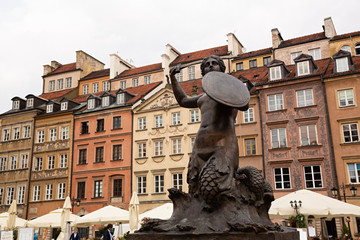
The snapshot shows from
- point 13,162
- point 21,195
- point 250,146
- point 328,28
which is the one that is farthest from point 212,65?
point 13,162

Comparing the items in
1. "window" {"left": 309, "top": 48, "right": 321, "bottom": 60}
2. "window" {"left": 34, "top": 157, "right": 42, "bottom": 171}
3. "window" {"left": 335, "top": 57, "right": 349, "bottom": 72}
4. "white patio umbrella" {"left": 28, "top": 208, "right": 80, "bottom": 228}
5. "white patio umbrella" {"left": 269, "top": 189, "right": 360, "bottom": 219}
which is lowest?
"white patio umbrella" {"left": 28, "top": 208, "right": 80, "bottom": 228}

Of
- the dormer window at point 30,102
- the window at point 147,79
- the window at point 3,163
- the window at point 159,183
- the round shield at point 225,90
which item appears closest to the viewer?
the round shield at point 225,90

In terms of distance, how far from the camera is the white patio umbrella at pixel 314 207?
12.6m

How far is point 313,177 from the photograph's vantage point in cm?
2478

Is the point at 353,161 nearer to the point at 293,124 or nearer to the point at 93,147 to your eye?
the point at 293,124

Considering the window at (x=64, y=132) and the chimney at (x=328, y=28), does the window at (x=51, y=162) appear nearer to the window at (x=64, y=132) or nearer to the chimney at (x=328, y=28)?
the window at (x=64, y=132)

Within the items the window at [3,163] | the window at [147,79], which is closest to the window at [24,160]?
the window at [3,163]

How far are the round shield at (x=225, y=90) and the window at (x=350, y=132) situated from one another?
2291 centimetres

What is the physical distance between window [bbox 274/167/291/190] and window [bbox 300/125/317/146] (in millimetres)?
2173

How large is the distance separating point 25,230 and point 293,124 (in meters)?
18.6

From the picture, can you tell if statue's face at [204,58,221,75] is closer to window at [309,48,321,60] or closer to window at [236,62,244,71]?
window at [309,48,321,60]

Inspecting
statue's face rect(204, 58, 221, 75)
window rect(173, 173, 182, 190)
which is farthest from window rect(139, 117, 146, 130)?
statue's face rect(204, 58, 221, 75)

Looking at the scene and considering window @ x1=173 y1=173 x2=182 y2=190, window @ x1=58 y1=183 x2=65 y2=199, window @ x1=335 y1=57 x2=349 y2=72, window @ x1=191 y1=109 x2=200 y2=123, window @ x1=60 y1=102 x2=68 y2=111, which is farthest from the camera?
window @ x1=60 y1=102 x2=68 y2=111

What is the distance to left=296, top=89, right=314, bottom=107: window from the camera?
86.2 ft
